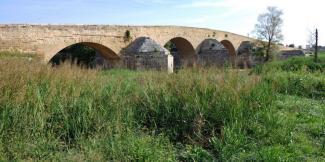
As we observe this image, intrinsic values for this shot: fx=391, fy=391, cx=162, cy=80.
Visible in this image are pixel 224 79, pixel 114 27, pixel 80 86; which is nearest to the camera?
pixel 80 86

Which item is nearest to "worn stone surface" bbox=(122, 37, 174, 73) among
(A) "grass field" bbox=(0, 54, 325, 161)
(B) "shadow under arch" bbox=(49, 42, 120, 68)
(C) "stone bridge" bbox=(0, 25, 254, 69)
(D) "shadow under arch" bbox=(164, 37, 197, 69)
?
(C) "stone bridge" bbox=(0, 25, 254, 69)

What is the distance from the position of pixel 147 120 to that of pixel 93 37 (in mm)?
20015

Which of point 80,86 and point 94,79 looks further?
point 94,79

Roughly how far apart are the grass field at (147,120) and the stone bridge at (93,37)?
14.4 metres

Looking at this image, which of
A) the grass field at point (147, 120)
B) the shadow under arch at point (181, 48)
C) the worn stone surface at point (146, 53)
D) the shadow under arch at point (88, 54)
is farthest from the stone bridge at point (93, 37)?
the grass field at point (147, 120)

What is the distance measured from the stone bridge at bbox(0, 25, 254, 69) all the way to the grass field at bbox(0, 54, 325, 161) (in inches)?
567

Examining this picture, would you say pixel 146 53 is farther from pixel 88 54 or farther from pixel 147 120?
pixel 147 120

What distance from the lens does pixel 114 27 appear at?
2747 cm

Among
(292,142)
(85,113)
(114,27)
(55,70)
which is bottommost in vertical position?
(292,142)

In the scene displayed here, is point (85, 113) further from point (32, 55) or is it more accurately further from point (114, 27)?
point (114, 27)

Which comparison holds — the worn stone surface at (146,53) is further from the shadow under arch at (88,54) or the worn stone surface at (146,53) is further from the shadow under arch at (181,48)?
the shadow under arch at (181,48)

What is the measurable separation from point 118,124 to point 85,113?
50 centimetres

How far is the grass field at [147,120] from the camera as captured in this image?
4840 millimetres

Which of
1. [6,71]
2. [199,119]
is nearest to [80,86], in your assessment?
[6,71]
